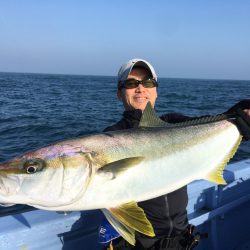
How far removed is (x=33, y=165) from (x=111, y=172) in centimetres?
55

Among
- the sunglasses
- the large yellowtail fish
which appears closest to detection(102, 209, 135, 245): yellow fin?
the large yellowtail fish

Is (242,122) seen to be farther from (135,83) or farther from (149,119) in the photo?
(135,83)

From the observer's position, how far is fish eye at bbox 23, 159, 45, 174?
250 centimetres

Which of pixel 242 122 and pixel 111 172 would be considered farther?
pixel 242 122

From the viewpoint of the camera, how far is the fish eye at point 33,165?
8.21 feet

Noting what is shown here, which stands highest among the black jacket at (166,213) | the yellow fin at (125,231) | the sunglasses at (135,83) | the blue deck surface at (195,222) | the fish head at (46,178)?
the sunglasses at (135,83)

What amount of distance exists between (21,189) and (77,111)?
23.1m

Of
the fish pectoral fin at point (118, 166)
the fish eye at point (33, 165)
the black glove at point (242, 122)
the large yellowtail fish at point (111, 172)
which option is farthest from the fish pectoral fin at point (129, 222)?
the black glove at point (242, 122)

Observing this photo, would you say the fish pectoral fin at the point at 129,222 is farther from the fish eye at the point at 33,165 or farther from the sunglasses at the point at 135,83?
the sunglasses at the point at 135,83

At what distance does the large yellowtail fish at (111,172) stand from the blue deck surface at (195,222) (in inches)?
53.0

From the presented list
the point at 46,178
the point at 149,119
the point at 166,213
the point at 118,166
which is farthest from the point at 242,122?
the point at 46,178

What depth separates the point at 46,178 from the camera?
250 cm

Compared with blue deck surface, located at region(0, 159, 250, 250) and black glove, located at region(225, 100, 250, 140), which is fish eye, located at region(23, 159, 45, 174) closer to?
blue deck surface, located at region(0, 159, 250, 250)

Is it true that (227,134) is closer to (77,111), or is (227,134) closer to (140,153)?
(140,153)
